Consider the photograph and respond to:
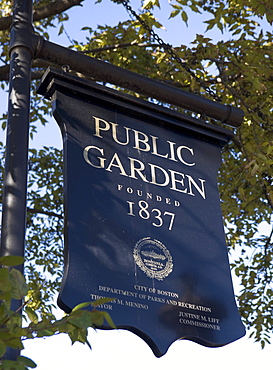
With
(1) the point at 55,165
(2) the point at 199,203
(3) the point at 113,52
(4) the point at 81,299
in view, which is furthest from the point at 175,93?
(1) the point at 55,165

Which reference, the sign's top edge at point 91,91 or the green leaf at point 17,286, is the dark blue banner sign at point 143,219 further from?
the green leaf at point 17,286

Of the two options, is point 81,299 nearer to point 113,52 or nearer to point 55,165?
point 113,52

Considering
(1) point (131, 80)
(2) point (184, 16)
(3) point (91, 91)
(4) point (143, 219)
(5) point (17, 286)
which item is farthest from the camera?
(2) point (184, 16)

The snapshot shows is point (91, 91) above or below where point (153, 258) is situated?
above

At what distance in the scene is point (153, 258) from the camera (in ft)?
10.5

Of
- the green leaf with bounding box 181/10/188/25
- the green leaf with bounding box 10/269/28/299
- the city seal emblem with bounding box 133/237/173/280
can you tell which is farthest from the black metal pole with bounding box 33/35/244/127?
the green leaf with bounding box 181/10/188/25

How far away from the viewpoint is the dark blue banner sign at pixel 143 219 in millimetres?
3010

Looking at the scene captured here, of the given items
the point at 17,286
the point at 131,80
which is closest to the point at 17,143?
the point at 131,80

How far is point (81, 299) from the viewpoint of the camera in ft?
9.34

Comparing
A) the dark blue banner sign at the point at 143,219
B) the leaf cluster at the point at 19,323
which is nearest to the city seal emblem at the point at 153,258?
the dark blue banner sign at the point at 143,219

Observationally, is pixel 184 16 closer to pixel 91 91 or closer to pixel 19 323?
pixel 91 91

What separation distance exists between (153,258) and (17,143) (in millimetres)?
852

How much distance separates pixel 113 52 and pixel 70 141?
429cm

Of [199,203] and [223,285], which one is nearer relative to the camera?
[223,285]
